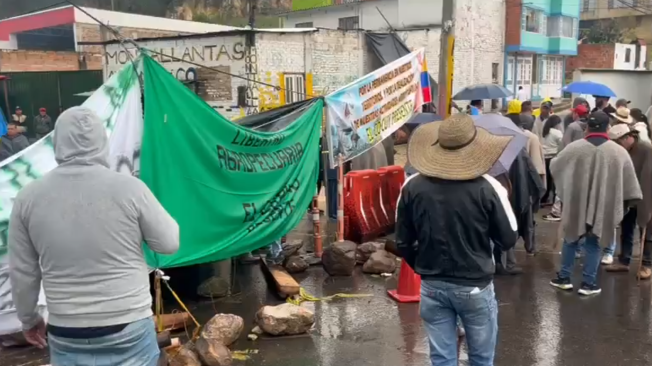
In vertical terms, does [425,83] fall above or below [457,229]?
above

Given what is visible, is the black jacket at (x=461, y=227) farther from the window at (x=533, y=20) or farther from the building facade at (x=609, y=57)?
the building facade at (x=609, y=57)

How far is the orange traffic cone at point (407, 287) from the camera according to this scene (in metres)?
6.50

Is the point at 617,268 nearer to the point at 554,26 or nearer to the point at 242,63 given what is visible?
the point at 242,63

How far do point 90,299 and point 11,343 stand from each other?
3.22 meters

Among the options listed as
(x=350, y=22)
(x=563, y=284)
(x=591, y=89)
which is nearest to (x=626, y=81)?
(x=591, y=89)

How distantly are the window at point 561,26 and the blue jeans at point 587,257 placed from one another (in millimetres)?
37564

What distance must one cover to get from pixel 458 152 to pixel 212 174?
9.65 feet

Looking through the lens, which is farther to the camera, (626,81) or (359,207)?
(626,81)

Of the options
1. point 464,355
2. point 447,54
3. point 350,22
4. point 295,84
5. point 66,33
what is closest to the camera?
point 464,355

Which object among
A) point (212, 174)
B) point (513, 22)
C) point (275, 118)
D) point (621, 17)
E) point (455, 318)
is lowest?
point (455, 318)

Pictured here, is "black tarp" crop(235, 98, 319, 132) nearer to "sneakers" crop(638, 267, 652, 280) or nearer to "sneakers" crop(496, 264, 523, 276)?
"sneakers" crop(496, 264, 523, 276)

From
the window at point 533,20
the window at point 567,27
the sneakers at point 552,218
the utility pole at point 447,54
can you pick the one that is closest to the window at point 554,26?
the window at point 567,27

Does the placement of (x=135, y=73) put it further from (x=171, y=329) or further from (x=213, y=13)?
(x=213, y=13)

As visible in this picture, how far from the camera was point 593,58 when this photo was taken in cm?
4422
